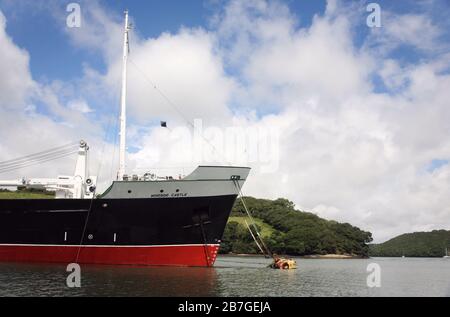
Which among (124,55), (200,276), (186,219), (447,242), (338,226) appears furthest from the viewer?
(447,242)

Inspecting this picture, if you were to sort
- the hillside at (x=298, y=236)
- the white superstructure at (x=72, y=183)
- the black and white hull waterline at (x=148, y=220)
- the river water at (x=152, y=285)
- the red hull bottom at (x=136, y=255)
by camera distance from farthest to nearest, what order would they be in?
1. the hillside at (x=298, y=236)
2. the white superstructure at (x=72, y=183)
3. the red hull bottom at (x=136, y=255)
4. the black and white hull waterline at (x=148, y=220)
5. the river water at (x=152, y=285)

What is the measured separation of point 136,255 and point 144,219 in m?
2.69

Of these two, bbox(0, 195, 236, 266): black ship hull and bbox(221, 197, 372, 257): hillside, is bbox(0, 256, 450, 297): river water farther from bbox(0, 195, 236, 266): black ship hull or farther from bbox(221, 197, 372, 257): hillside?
bbox(221, 197, 372, 257): hillside

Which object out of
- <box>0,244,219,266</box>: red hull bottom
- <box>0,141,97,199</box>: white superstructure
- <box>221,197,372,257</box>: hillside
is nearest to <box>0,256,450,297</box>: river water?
<box>0,244,219,266</box>: red hull bottom

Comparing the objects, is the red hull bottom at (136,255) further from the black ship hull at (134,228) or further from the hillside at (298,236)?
the hillside at (298,236)

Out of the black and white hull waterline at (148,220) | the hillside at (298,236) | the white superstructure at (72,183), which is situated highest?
the white superstructure at (72,183)

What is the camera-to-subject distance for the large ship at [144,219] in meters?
29.5

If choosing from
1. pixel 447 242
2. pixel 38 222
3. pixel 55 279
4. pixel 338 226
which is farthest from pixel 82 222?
pixel 447 242

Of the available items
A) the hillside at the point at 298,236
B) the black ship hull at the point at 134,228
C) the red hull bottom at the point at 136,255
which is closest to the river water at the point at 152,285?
the red hull bottom at the point at 136,255

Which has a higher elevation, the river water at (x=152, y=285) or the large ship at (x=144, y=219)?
the large ship at (x=144, y=219)

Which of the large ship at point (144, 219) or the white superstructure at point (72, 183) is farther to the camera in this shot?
the white superstructure at point (72, 183)

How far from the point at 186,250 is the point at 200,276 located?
4.85m
